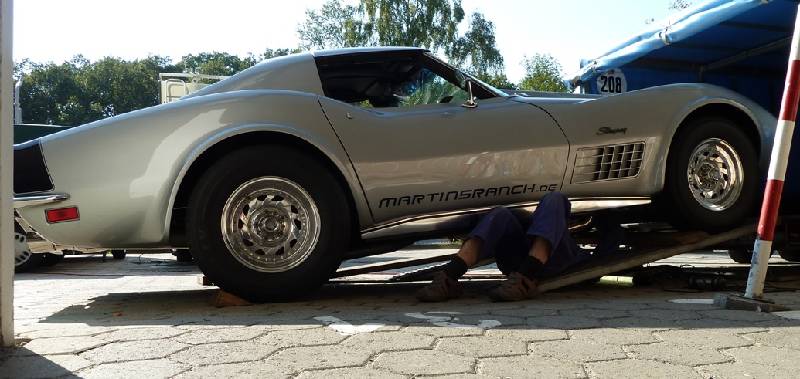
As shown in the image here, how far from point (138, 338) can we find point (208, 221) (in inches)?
35.6

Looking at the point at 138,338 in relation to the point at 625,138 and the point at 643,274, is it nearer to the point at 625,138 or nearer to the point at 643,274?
the point at 625,138

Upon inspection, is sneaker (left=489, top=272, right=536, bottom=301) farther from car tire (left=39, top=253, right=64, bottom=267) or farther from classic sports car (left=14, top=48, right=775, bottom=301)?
car tire (left=39, top=253, right=64, bottom=267)

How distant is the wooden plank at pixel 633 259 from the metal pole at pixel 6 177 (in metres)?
2.51

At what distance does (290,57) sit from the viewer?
394 cm

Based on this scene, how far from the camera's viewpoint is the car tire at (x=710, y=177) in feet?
13.4

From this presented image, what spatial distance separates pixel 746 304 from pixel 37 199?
135 inches

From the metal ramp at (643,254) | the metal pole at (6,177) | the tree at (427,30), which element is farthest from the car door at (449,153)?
the tree at (427,30)

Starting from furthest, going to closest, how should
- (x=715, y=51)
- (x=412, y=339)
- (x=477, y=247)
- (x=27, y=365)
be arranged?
(x=715, y=51) < (x=477, y=247) < (x=412, y=339) < (x=27, y=365)

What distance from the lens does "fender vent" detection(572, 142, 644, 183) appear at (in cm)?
400

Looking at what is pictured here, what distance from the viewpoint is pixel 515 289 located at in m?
3.49

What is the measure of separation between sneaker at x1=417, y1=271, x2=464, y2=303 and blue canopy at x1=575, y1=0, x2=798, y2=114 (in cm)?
270

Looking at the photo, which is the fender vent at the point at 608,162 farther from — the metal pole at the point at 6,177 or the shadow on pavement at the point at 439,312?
the metal pole at the point at 6,177

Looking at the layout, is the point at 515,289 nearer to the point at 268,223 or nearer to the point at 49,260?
the point at 268,223

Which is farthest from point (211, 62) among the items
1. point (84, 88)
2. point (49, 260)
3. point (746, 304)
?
point (746, 304)
